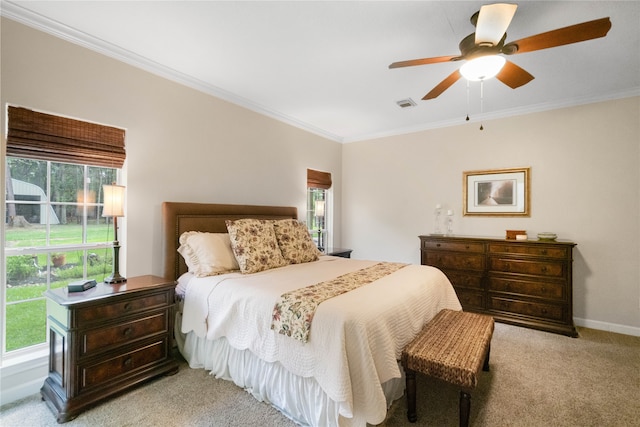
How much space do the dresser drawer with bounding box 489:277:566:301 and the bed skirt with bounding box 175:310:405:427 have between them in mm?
2197

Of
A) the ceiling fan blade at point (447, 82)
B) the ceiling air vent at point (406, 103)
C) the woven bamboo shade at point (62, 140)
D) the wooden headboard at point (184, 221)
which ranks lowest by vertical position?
the wooden headboard at point (184, 221)

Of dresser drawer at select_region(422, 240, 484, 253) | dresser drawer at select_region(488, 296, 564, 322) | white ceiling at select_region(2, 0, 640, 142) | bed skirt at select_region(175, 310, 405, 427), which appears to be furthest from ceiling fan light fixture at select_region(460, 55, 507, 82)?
dresser drawer at select_region(488, 296, 564, 322)

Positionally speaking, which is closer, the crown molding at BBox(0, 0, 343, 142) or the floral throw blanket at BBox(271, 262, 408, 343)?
the floral throw blanket at BBox(271, 262, 408, 343)

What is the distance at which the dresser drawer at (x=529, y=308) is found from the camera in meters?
3.33

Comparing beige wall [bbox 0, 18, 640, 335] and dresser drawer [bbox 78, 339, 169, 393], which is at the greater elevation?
beige wall [bbox 0, 18, 640, 335]

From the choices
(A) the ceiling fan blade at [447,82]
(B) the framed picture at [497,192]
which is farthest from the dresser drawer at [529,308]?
(A) the ceiling fan blade at [447,82]

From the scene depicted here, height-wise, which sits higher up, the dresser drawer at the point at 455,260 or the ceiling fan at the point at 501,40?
the ceiling fan at the point at 501,40

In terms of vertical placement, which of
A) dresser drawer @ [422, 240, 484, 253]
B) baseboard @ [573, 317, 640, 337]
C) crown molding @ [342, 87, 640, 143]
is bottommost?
baseboard @ [573, 317, 640, 337]

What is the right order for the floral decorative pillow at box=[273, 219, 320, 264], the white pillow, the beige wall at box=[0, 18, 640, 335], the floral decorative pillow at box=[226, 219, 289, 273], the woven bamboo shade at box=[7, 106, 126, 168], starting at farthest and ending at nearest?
the floral decorative pillow at box=[273, 219, 320, 264]
the floral decorative pillow at box=[226, 219, 289, 273]
the white pillow
the beige wall at box=[0, 18, 640, 335]
the woven bamboo shade at box=[7, 106, 126, 168]

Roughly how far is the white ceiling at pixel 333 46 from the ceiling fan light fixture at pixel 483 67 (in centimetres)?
35

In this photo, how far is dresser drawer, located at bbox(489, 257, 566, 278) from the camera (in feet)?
10.9

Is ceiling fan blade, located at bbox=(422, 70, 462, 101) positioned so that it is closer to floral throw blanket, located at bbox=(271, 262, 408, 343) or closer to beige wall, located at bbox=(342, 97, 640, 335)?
floral throw blanket, located at bbox=(271, 262, 408, 343)

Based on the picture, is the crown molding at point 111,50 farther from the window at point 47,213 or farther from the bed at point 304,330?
the bed at point 304,330

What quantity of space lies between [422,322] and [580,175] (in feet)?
9.75
